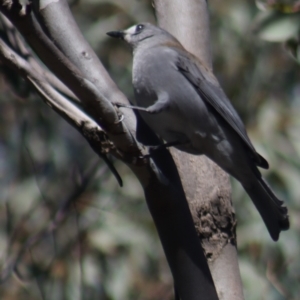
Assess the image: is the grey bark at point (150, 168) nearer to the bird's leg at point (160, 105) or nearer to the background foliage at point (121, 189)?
the bird's leg at point (160, 105)

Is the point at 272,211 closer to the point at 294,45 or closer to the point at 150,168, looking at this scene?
the point at 150,168

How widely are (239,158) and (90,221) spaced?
6.45 ft

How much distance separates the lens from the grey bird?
8.54ft

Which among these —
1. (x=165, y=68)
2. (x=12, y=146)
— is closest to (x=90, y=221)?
(x=12, y=146)

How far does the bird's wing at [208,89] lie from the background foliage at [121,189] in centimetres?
91

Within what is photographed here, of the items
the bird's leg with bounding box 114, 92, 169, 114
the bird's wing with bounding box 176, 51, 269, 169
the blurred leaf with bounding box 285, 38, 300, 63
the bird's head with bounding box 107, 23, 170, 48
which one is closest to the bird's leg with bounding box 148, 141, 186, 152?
the bird's leg with bounding box 114, 92, 169, 114

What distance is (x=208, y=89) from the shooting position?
2768 millimetres

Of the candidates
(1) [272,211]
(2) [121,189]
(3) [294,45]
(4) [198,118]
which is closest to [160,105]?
(4) [198,118]

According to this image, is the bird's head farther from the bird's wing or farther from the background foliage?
the background foliage

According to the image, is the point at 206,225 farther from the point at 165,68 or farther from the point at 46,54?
the point at 46,54

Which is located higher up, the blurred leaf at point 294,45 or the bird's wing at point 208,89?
the bird's wing at point 208,89

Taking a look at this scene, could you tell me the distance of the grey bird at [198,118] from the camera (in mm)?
2602

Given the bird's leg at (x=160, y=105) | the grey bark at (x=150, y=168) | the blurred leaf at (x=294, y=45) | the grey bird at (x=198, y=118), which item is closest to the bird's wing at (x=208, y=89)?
the grey bird at (x=198, y=118)

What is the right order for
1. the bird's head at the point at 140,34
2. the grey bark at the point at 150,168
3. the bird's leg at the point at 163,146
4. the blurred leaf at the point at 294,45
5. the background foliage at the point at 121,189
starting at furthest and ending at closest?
the background foliage at the point at 121,189
the blurred leaf at the point at 294,45
the bird's head at the point at 140,34
the bird's leg at the point at 163,146
the grey bark at the point at 150,168
